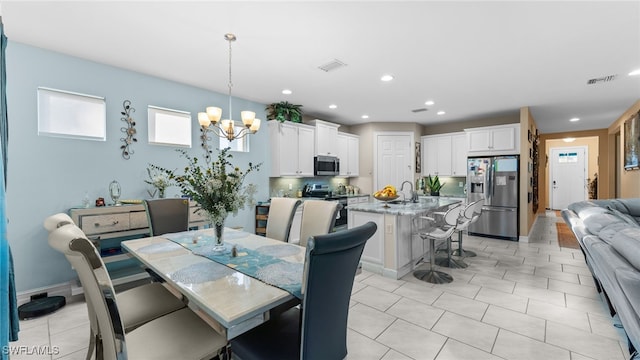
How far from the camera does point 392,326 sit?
2371mm

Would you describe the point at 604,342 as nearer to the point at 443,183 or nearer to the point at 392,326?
the point at 392,326

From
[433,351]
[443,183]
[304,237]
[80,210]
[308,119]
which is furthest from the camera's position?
[443,183]

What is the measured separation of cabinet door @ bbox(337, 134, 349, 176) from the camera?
639 cm

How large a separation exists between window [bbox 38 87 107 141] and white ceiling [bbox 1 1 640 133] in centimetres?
48

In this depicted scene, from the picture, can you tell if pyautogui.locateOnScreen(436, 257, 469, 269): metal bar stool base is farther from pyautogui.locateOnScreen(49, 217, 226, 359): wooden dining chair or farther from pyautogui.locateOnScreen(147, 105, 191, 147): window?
pyautogui.locateOnScreen(147, 105, 191, 147): window

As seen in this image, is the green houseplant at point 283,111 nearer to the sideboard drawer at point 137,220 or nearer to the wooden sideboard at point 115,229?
the wooden sideboard at point 115,229

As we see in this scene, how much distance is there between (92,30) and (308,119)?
3.92 meters

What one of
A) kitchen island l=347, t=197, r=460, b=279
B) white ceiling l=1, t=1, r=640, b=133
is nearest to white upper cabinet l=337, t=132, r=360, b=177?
white ceiling l=1, t=1, r=640, b=133

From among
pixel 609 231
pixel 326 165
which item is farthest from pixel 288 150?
pixel 609 231

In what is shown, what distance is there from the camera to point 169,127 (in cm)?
385

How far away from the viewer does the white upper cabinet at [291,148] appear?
4961 millimetres

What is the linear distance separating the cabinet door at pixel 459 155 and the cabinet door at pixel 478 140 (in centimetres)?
36

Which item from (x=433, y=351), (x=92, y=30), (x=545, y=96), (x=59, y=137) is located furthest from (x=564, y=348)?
(x=59, y=137)

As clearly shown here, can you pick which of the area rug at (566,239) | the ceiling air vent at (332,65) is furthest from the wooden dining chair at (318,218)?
the area rug at (566,239)
